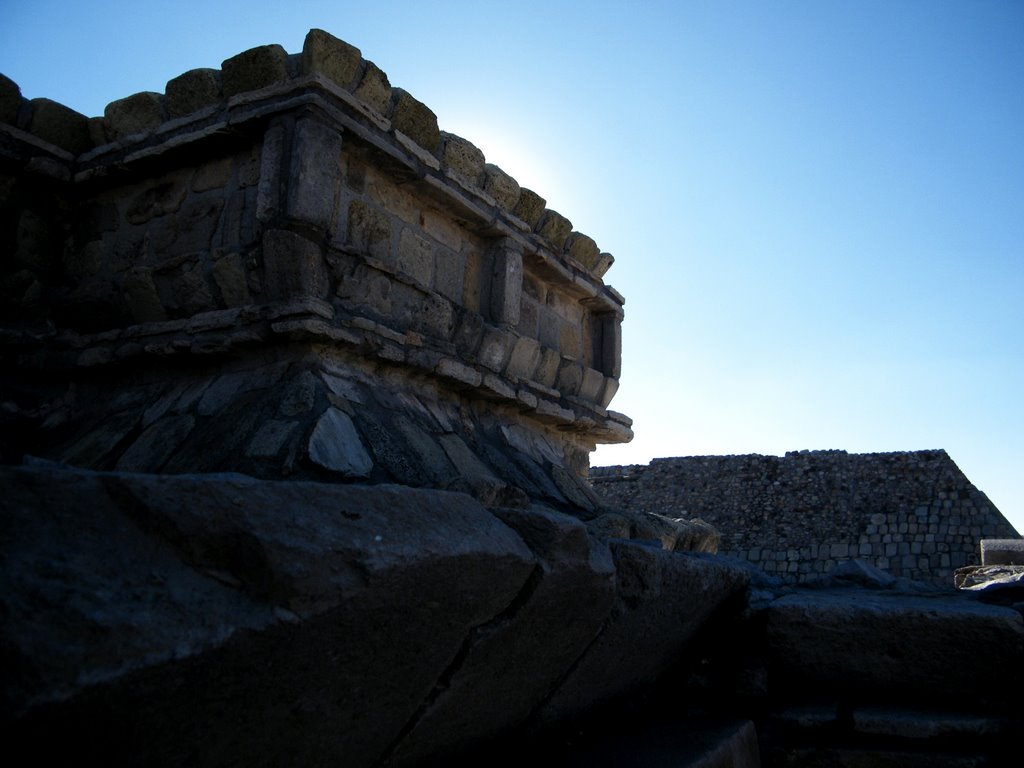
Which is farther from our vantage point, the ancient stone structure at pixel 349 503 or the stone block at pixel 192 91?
the stone block at pixel 192 91

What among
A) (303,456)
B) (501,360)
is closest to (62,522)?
(303,456)

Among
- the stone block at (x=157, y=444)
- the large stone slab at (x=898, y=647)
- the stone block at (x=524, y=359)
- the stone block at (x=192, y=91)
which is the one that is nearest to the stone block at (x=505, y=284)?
the stone block at (x=524, y=359)

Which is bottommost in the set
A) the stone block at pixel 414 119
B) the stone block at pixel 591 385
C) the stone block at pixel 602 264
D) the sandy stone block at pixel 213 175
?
the stone block at pixel 591 385

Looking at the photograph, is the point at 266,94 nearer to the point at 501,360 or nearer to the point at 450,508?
the point at 501,360

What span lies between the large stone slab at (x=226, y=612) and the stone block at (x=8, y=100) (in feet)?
10.0

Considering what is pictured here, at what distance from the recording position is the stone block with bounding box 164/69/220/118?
3.20 metres

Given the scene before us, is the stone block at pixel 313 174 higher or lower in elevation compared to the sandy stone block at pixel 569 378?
higher

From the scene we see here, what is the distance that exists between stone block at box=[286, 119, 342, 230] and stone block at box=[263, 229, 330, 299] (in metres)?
0.08

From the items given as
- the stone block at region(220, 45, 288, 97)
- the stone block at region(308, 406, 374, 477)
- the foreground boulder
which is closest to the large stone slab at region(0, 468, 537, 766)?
the foreground boulder

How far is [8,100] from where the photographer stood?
3.46 metres

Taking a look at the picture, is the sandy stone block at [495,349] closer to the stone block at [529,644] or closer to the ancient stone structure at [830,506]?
the stone block at [529,644]

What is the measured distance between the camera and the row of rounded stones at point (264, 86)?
9.81 ft

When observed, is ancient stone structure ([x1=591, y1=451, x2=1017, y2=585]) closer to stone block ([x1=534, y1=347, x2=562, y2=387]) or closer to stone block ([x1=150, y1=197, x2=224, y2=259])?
stone block ([x1=534, y1=347, x2=562, y2=387])

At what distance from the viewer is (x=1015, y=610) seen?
8.08ft
